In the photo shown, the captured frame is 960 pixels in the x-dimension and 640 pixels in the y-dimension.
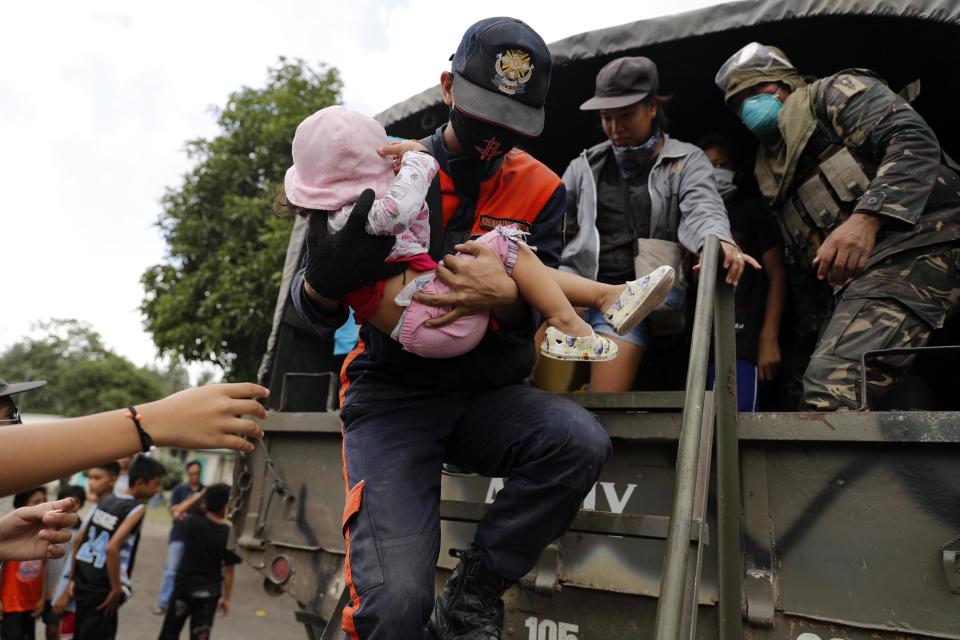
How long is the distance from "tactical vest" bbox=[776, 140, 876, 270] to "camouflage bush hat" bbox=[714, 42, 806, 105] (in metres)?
0.30

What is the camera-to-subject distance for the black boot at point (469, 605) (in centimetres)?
191

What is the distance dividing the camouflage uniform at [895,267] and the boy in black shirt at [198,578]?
517cm

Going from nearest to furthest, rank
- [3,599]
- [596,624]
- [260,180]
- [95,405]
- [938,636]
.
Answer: [938,636] < [596,624] < [3,599] < [260,180] < [95,405]

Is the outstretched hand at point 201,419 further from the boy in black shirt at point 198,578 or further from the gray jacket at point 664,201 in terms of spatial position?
the boy in black shirt at point 198,578

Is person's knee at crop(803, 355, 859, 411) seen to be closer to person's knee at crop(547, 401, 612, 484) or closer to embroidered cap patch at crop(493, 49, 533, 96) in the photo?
person's knee at crop(547, 401, 612, 484)

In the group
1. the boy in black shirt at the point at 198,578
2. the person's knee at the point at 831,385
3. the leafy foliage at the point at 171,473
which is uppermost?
the person's knee at the point at 831,385

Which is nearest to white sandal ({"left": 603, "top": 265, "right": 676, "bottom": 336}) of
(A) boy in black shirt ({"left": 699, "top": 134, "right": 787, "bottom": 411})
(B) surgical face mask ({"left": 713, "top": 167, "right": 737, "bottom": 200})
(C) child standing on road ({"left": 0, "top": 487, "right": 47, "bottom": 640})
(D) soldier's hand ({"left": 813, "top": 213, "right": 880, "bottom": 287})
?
(D) soldier's hand ({"left": 813, "top": 213, "right": 880, "bottom": 287})

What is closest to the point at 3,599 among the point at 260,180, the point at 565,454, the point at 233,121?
the point at 565,454

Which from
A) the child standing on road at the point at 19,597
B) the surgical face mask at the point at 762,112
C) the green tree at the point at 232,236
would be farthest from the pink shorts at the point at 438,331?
the green tree at the point at 232,236

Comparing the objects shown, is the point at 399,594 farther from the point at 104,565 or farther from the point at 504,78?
the point at 104,565

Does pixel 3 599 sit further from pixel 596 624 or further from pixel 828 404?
pixel 828 404

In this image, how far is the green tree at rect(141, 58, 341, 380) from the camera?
11922 millimetres

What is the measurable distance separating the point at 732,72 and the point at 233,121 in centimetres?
1295

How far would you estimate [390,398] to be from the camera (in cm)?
213
